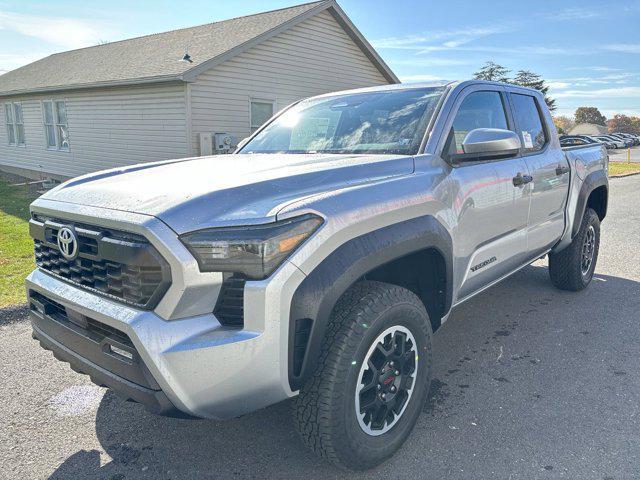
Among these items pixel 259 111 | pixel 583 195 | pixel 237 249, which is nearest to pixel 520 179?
pixel 583 195

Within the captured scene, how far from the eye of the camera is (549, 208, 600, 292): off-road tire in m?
5.02

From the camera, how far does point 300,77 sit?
14.2m

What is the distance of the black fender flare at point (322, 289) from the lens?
6.68ft

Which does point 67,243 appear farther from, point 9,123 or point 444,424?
point 9,123

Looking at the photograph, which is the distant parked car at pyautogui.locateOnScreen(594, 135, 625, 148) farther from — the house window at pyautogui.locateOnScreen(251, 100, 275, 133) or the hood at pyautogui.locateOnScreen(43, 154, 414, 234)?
the hood at pyautogui.locateOnScreen(43, 154, 414, 234)

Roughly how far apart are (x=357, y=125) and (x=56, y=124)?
1579 cm

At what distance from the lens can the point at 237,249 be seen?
197 centimetres

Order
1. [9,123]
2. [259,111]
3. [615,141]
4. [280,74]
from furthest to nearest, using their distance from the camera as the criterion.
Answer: [615,141] < [9,123] < [280,74] < [259,111]

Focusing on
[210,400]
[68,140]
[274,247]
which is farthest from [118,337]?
[68,140]

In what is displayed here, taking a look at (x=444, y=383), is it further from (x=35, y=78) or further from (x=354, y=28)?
(x=35, y=78)

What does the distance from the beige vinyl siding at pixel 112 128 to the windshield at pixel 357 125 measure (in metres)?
8.33

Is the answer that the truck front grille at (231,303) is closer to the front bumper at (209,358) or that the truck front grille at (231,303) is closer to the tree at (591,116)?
the front bumper at (209,358)

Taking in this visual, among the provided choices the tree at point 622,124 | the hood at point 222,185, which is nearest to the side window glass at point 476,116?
the hood at point 222,185

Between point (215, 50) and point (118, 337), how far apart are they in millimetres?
11314
